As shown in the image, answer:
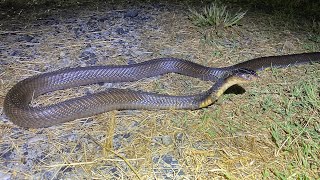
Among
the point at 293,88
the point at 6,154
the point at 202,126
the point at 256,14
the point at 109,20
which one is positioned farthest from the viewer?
the point at 256,14

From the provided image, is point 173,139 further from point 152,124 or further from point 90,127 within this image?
point 90,127

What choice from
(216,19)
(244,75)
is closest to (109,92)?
(244,75)

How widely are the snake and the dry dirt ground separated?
0.25 ft

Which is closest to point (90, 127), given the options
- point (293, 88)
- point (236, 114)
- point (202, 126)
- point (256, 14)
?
point (202, 126)

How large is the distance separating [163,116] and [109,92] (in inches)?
24.9

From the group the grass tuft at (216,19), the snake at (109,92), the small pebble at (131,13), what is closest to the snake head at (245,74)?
the snake at (109,92)

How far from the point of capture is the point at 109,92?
3449 millimetres

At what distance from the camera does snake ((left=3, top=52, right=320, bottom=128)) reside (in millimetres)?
3191

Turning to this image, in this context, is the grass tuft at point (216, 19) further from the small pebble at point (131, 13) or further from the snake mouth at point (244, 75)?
the snake mouth at point (244, 75)

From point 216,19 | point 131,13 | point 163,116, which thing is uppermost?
point 216,19

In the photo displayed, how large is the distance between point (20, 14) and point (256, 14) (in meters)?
4.01

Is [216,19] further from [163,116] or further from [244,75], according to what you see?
[163,116]

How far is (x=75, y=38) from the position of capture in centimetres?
471

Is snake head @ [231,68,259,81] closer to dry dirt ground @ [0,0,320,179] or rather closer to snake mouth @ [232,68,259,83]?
snake mouth @ [232,68,259,83]
